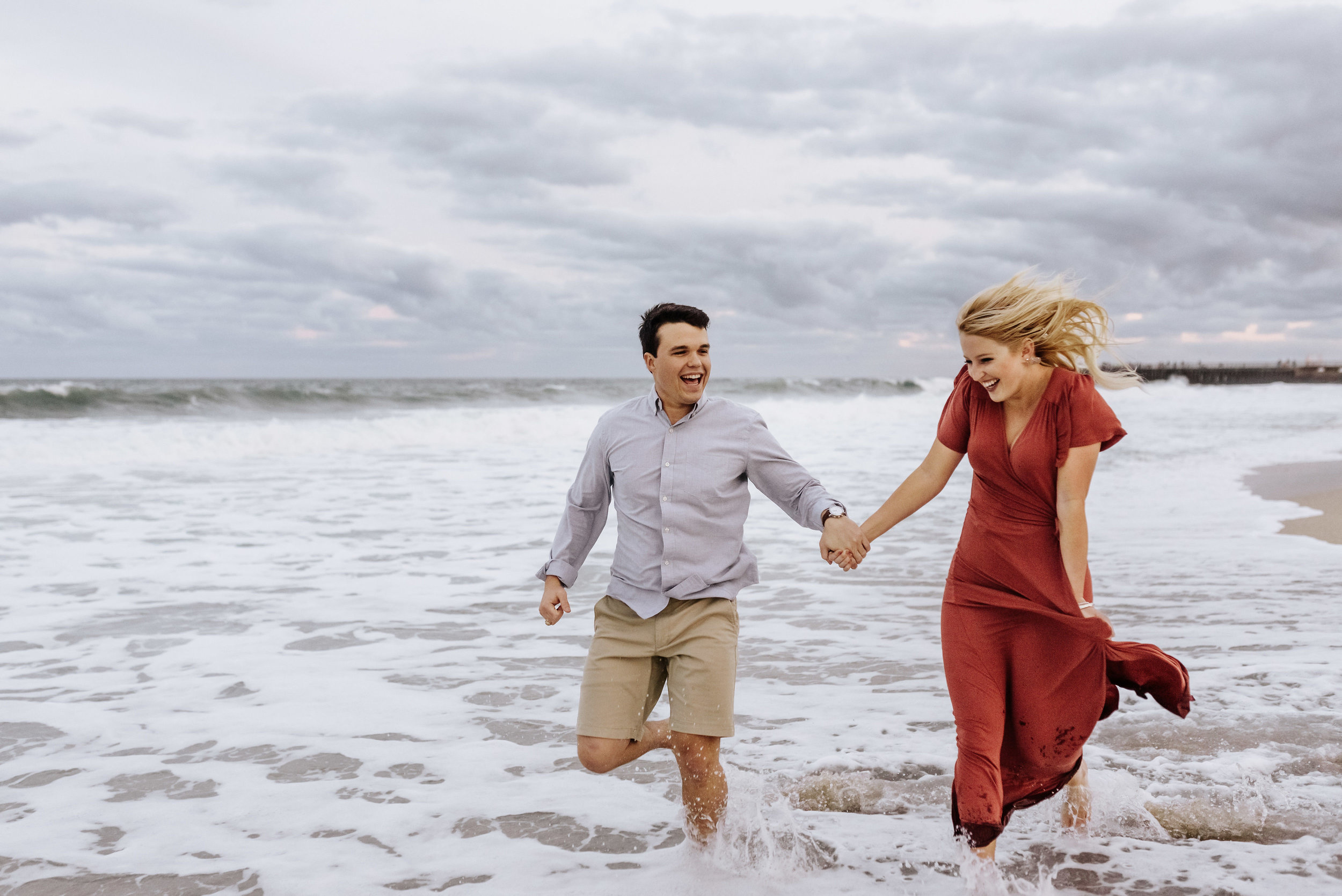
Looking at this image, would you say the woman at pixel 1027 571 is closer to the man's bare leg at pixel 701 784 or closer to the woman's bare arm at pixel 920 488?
the woman's bare arm at pixel 920 488

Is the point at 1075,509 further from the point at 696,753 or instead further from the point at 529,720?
the point at 529,720

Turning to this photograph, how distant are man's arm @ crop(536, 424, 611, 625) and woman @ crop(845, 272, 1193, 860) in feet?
4.27

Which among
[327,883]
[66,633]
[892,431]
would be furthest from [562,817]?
[892,431]

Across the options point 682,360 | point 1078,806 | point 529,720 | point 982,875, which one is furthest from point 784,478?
point 529,720

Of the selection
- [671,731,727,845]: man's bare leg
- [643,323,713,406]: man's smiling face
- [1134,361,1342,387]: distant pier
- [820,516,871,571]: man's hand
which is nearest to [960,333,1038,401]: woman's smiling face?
[820,516,871,571]: man's hand

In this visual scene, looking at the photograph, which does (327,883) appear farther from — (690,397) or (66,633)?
(66,633)

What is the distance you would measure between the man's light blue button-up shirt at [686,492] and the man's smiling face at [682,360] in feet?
0.41

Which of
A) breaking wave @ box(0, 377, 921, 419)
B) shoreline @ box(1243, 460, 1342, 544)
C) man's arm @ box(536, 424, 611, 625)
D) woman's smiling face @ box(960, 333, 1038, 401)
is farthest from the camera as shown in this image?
breaking wave @ box(0, 377, 921, 419)

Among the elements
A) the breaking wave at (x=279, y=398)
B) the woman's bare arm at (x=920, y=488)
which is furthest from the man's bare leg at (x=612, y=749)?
the breaking wave at (x=279, y=398)

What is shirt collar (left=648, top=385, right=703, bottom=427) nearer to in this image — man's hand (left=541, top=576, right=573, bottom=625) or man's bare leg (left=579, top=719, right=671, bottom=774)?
man's hand (left=541, top=576, right=573, bottom=625)

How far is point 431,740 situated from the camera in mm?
4938

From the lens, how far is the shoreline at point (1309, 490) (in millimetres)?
10188

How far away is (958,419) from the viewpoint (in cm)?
344

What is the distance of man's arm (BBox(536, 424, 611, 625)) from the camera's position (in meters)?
3.77
